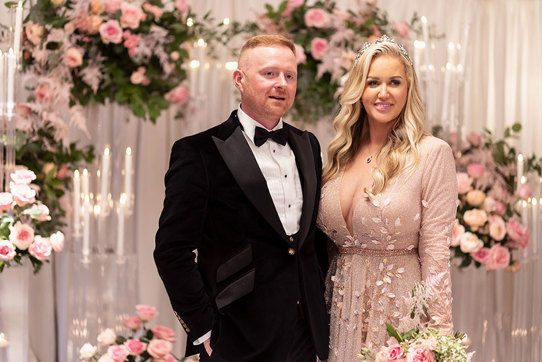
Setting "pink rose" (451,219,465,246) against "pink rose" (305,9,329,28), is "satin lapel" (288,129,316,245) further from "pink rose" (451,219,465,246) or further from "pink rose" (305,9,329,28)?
"pink rose" (451,219,465,246)

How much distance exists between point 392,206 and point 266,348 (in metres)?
0.64

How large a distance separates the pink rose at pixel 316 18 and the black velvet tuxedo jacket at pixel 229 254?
58.4 inches

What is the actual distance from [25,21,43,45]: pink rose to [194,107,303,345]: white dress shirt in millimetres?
1363

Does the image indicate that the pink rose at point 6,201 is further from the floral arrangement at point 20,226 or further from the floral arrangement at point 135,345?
the floral arrangement at point 135,345

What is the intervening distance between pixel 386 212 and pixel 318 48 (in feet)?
4.74

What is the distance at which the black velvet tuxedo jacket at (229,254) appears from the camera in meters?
2.38

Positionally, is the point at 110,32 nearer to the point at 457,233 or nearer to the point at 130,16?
the point at 130,16

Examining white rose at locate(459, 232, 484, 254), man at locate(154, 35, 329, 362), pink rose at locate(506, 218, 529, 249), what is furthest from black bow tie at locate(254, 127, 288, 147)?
pink rose at locate(506, 218, 529, 249)

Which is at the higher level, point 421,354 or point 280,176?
point 280,176

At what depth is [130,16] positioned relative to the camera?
350 centimetres

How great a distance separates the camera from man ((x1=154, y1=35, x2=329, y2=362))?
239cm

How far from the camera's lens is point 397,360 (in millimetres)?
2090

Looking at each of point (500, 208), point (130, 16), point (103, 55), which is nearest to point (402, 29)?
point (500, 208)

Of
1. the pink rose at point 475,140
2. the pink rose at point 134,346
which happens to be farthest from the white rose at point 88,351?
the pink rose at point 475,140
